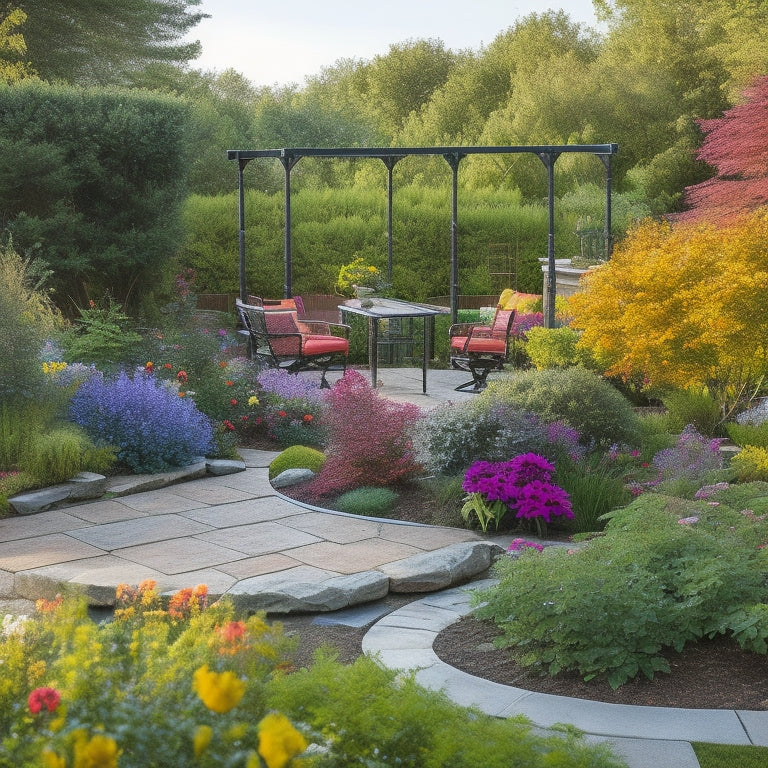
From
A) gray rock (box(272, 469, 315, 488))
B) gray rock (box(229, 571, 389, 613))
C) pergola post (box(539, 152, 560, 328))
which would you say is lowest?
gray rock (box(229, 571, 389, 613))

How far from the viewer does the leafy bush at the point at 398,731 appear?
7.90 feet

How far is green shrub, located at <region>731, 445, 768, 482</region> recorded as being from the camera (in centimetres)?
618

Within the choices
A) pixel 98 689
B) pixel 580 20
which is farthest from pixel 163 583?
pixel 580 20

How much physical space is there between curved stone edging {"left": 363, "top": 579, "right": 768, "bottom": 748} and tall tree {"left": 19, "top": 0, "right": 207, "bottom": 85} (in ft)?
53.6

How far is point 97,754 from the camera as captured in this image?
183 centimetres

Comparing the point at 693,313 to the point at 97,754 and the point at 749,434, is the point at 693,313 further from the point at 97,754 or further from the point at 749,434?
the point at 97,754

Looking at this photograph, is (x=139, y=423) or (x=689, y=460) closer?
(x=689, y=460)

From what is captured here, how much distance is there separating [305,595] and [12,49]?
16534 millimetres

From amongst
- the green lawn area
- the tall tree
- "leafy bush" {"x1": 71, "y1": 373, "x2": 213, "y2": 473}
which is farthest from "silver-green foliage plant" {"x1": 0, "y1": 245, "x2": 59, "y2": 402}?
the tall tree

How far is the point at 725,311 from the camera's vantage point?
7.34 m

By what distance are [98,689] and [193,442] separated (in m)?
4.82

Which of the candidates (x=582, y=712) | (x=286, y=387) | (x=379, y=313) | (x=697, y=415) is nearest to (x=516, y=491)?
(x=582, y=712)

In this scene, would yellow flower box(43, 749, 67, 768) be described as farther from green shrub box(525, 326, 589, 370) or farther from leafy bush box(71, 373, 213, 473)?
green shrub box(525, 326, 589, 370)

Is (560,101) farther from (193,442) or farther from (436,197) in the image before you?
(193,442)
